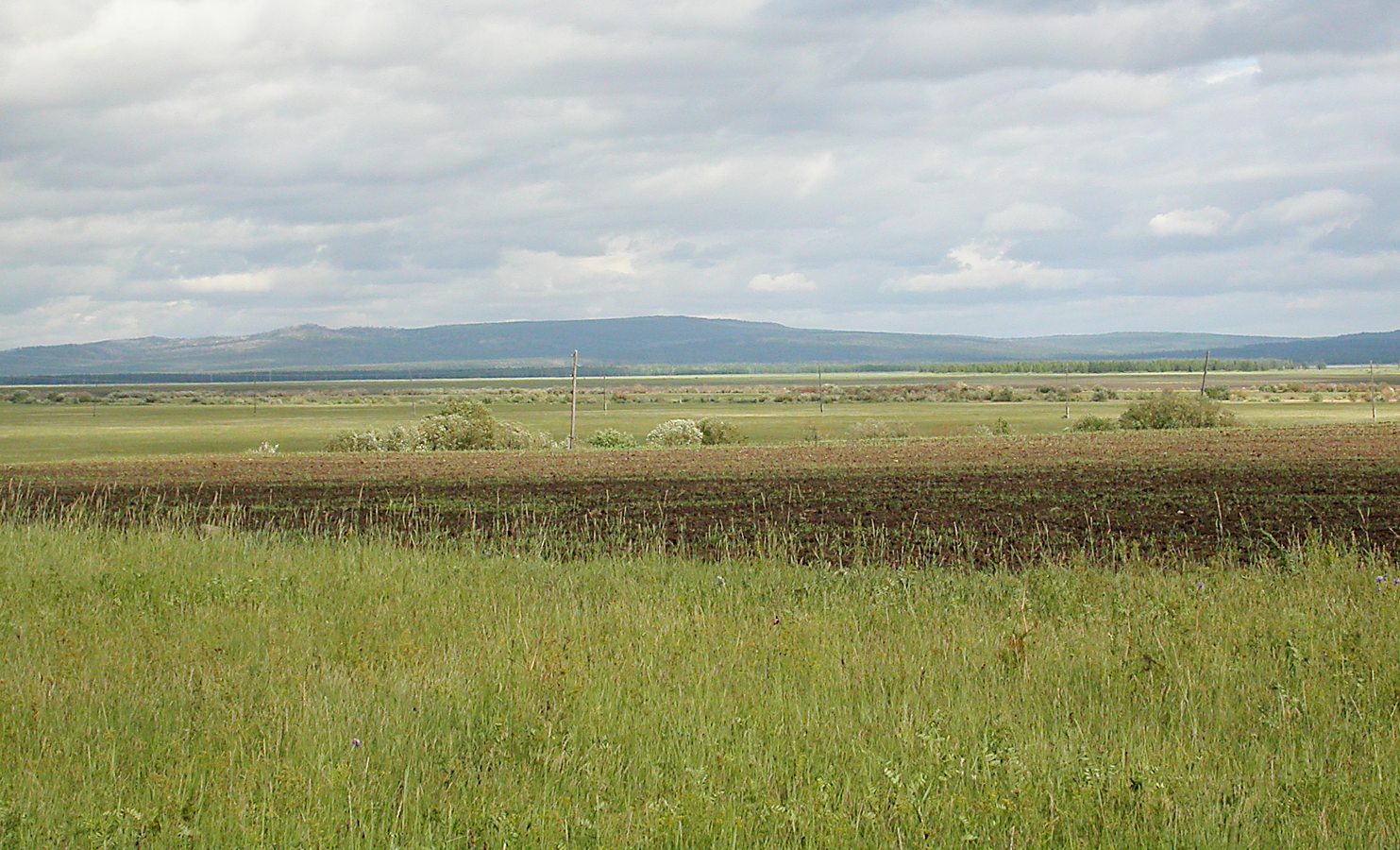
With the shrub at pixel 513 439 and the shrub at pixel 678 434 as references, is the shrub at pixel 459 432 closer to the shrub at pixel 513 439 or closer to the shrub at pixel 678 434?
the shrub at pixel 513 439

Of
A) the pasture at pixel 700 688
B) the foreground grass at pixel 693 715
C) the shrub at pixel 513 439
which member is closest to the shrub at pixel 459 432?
the shrub at pixel 513 439

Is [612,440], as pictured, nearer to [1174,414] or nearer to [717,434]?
[717,434]

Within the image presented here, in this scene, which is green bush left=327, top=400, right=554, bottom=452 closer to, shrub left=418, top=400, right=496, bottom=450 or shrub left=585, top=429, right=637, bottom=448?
shrub left=418, top=400, right=496, bottom=450

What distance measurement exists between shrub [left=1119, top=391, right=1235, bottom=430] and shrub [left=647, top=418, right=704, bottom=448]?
65.6 feet

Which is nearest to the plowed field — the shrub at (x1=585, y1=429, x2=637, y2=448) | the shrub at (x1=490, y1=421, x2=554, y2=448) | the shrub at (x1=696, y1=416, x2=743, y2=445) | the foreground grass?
the foreground grass

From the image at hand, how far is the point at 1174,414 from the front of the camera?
56656mm

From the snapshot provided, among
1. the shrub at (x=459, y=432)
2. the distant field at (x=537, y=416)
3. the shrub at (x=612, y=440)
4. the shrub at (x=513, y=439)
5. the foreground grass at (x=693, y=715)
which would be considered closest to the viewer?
the foreground grass at (x=693, y=715)

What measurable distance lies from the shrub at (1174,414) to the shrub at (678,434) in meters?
20.0

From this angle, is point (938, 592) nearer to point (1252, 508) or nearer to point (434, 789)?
point (434, 789)

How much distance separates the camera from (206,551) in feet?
42.7

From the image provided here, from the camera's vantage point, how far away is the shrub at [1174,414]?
56.3m

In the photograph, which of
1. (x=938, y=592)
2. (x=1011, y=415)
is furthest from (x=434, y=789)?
(x=1011, y=415)

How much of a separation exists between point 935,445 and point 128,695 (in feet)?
112

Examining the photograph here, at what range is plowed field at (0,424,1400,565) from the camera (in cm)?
1630
